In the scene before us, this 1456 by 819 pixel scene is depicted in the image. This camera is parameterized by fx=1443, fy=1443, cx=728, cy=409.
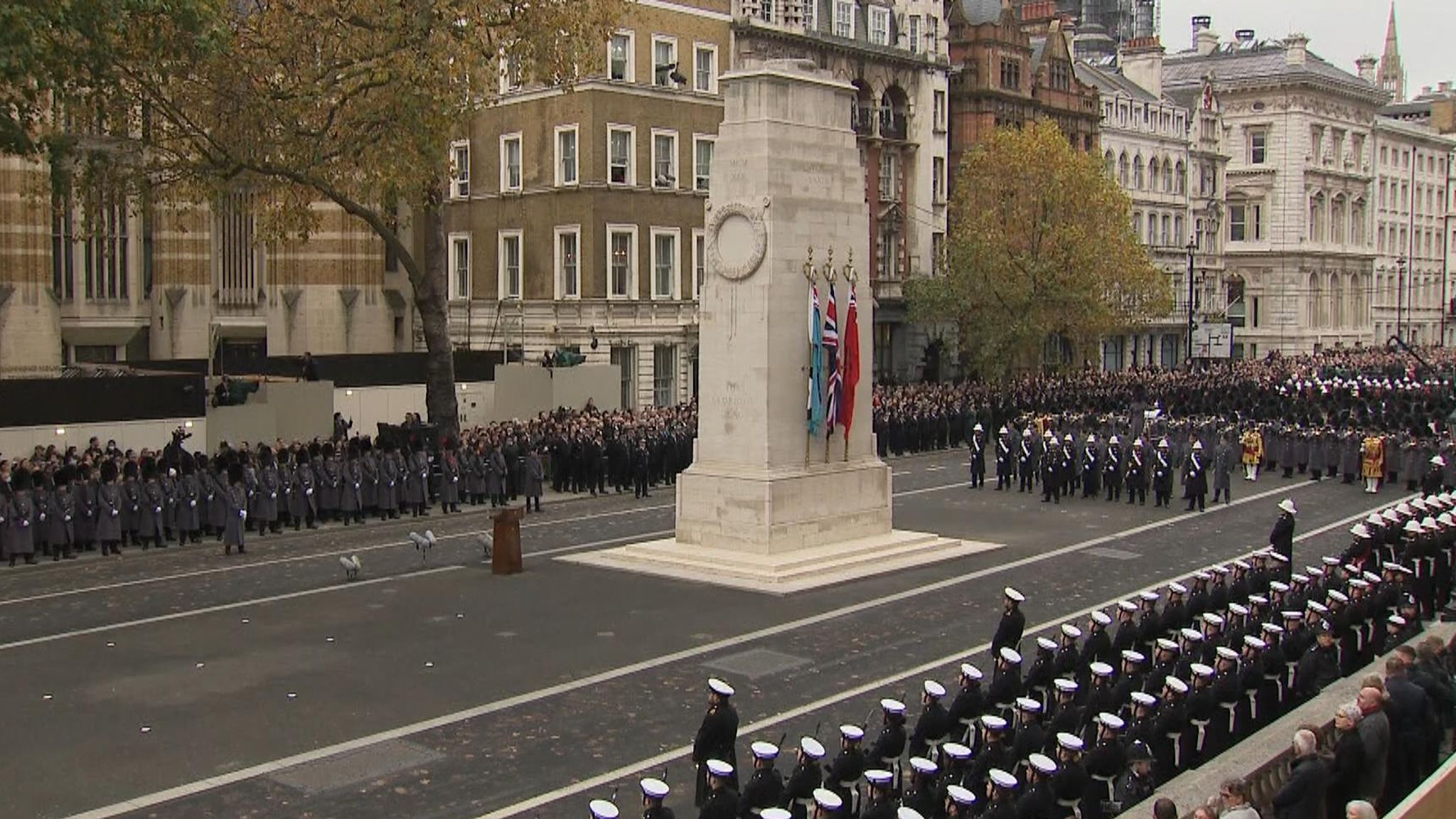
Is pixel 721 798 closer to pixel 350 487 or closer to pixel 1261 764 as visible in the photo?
pixel 1261 764

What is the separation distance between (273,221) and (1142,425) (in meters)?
23.1

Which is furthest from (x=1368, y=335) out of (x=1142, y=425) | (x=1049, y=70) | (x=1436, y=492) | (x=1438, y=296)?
(x=1436, y=492)

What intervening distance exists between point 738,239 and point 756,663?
8677 mm

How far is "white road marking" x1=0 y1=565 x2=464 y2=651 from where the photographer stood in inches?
691

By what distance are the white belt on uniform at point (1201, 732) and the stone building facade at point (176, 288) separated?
88.8 feet

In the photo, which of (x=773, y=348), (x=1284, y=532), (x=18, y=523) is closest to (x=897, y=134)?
(x=773, y=348)

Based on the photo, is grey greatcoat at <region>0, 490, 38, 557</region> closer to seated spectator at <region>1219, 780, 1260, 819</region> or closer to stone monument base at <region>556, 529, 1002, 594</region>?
stone monument base at <region>556, 529, 1002, 594</region>

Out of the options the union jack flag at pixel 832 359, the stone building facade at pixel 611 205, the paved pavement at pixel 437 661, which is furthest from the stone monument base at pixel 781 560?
the stone building facade at pixel 611 205

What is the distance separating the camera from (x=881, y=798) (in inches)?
369

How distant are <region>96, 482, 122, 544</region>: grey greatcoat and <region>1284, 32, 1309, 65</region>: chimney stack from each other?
7978 centimetres

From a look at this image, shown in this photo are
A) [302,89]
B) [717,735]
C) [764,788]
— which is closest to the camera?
[764,788]

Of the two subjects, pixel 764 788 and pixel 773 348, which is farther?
pixel 773 348

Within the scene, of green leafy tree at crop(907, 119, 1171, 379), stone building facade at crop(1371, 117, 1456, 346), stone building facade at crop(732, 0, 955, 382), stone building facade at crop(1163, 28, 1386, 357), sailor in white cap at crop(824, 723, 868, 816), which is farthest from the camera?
stone building facade at crop(1371, 117, 1456, 346)

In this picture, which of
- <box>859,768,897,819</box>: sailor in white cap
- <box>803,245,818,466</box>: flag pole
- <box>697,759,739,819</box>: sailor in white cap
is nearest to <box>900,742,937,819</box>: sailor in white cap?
<box>859,768,897,819</box>: sailor in white cap
